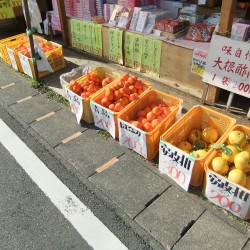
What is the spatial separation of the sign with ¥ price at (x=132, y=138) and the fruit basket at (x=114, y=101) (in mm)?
234

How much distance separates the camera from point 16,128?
5.23m

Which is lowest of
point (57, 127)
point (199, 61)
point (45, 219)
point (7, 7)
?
point (45, 219)

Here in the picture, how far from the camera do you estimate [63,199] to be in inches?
150

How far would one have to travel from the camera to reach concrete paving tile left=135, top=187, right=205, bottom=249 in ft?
10.8

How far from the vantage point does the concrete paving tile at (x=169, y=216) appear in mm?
3307

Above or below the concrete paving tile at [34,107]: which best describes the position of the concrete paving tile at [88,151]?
below

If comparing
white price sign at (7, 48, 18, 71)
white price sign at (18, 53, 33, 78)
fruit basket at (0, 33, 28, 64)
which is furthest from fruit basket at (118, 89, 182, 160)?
fruit basket at (0, 33, 28, 64)

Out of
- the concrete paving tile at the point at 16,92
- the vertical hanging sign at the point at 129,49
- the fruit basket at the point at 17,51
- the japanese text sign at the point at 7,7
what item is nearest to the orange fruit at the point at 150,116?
the vertical hanging sign at the point at 129,49

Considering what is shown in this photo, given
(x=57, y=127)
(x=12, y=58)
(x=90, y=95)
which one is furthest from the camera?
(x=12, y=58)

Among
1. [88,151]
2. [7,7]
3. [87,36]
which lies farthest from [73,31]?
[88,151]

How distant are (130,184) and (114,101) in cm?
156

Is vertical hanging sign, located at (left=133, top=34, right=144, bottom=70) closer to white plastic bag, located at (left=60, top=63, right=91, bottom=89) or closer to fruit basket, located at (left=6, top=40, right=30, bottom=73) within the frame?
white plastic bag, located at (left=60, top=63, right=91, bottom=89)

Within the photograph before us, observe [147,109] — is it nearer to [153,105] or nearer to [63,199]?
[153,105]

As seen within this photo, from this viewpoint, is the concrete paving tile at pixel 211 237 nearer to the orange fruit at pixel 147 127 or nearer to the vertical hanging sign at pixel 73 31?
the orange fruit at pixel 147 127
